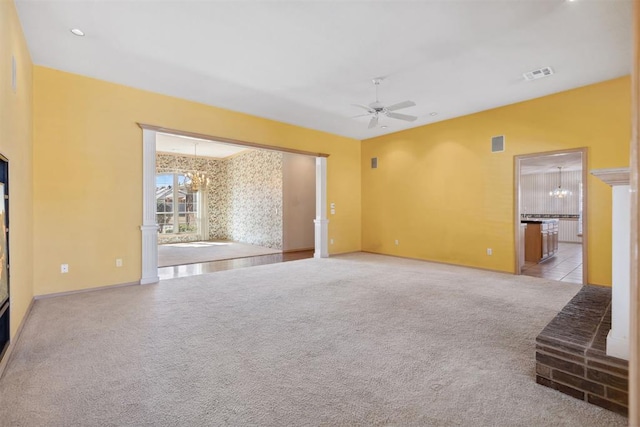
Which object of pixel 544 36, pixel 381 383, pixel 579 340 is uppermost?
pixel 544 36

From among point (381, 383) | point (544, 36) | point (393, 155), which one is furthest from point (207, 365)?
point (393, 155)

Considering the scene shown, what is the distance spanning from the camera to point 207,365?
2408 millimetres

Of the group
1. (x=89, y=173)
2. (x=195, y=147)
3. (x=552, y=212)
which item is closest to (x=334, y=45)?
(x=89, y=173)

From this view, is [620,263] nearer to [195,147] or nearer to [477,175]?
[477,175]

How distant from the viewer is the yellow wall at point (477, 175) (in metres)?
4.62

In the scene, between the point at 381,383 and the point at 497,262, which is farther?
the point at 497,262

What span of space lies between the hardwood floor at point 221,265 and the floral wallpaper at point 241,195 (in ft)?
3.90

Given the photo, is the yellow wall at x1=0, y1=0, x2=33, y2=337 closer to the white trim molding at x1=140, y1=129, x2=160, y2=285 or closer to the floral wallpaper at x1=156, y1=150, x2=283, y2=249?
the white trim molding at x1=140, y1=129, x2=160, y2=285

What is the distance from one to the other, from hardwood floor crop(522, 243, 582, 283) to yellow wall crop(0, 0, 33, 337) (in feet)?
23.5

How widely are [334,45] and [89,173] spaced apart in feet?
12.5

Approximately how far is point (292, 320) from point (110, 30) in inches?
144

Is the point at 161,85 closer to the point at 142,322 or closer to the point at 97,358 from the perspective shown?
the point at 142,322

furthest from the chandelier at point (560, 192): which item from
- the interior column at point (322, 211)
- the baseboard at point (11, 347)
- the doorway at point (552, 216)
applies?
the baseboard at point (11, 347)

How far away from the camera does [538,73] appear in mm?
4285
